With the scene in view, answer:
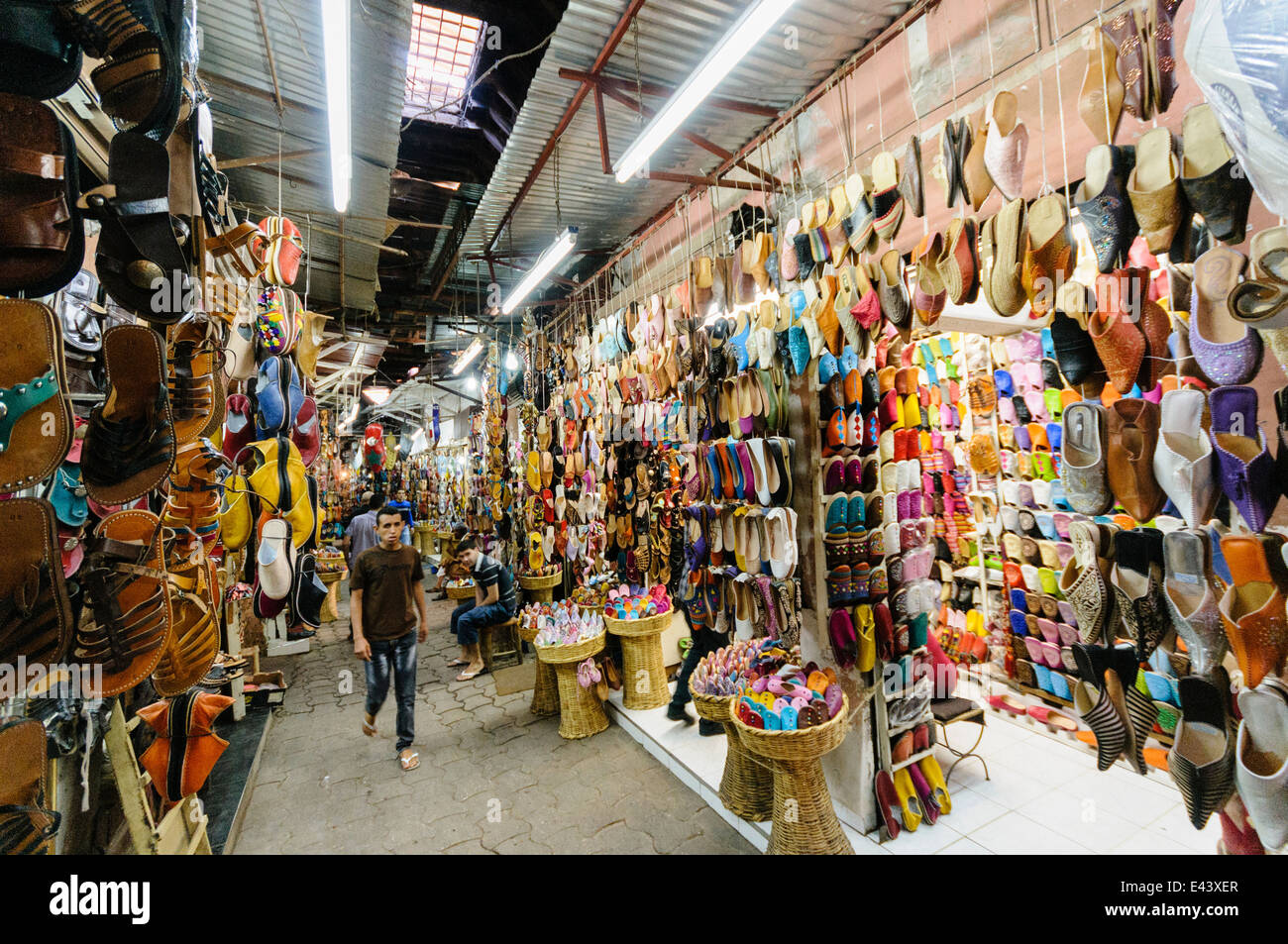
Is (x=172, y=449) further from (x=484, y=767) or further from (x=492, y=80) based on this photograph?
(x=492, y=80)

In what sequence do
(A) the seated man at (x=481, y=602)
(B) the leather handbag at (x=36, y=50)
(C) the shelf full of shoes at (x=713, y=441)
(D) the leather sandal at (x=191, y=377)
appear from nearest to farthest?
1. (B) the leather handbag at (x=36, y=50)
2. (D) the leather sandal at (x=191, y=377)
3. (C) the shelf full of shoes at (x=713, y=441)
4. (A) the seated man at (x=481, y=602)

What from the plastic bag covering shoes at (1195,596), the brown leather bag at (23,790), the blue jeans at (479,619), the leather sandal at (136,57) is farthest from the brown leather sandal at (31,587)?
the blue jeans at (479,619)

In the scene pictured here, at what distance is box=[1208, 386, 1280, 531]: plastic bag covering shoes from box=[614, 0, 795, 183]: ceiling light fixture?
1.70 metres

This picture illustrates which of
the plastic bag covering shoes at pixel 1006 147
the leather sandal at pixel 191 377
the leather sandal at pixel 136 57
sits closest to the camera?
the leather sandal at pixel 136 57

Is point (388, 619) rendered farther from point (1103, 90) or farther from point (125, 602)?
point (1103, 90)

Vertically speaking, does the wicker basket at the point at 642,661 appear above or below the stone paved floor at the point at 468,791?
above

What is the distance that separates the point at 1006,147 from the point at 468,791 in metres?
4.04

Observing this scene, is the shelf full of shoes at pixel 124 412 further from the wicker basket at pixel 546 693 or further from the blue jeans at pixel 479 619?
the blue jeans at pixel 479 619

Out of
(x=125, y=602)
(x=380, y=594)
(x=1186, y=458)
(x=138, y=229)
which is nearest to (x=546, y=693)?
(x=380, y=594)

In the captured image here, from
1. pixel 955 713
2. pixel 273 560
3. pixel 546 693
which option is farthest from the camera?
pixel 546 693

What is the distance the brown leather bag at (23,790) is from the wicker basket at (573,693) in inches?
116

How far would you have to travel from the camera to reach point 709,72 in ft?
6.77

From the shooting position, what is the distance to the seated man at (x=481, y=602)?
519 cm
